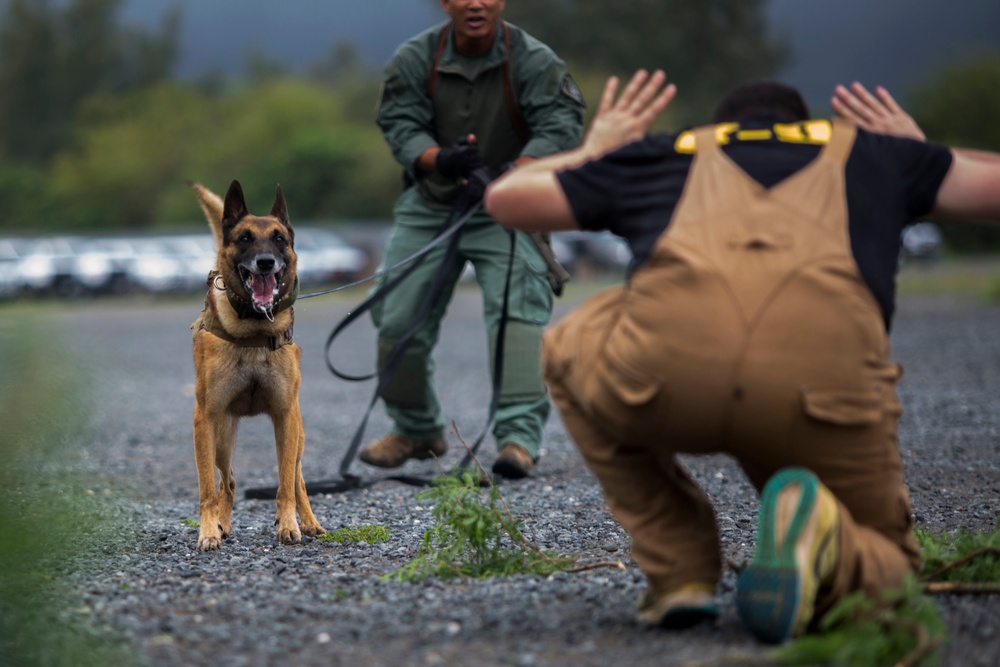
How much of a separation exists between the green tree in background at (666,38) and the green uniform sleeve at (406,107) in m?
69.9

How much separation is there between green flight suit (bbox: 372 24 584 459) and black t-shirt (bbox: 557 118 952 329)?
3.57 m

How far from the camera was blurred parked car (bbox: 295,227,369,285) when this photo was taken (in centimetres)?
3828

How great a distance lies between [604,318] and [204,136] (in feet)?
286

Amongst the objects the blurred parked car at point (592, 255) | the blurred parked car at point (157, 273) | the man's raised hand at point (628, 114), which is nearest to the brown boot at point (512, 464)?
the man's raised hand at point (628, 114)

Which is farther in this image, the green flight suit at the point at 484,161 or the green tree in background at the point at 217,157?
the green tree in background at the point at 217,157

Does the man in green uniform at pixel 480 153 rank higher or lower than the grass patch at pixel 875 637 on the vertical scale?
higher

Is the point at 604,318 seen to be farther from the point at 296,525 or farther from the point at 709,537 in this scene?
the point at 296,525

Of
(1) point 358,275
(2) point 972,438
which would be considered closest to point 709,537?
(2) point 972,438

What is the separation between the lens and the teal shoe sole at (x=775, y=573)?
10.3 ft

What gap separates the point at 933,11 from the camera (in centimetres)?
17200

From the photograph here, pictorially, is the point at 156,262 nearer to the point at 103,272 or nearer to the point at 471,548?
the point at 103,272

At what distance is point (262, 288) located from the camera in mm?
5461

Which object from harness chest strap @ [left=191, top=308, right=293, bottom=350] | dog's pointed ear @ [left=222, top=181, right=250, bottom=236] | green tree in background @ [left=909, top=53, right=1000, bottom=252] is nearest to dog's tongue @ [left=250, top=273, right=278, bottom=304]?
harness chest strap @ [left=191, top=308, right=293, bottom=350]

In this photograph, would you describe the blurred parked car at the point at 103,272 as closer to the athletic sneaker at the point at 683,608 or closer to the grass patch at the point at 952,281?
the grass patch at the point at 952,281
